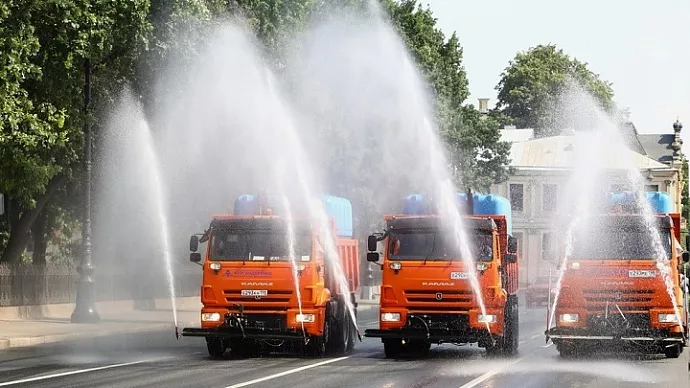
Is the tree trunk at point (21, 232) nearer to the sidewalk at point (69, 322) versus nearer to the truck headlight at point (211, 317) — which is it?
the sidewalk at point (69, 322)

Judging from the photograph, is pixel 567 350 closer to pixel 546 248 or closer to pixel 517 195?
pixel 546 248

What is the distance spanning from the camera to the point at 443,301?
27578mm

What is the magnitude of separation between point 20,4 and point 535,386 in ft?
57.3

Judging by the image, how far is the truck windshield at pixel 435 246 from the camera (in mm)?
27828

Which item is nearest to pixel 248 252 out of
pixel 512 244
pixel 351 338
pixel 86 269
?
pixel 351 338

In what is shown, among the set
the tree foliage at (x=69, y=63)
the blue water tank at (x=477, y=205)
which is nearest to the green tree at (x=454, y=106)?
the tree foliage at (x=69, y=63)

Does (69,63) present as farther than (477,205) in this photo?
Yes

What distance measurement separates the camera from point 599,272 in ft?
91.0

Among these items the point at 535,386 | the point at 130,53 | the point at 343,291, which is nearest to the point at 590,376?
the point at 535,386

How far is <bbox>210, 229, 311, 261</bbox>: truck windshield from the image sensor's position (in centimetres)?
2753

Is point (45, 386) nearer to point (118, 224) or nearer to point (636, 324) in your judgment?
point (636, 324)

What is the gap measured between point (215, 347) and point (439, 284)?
437 centimetres

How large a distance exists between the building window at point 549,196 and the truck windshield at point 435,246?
9085cm

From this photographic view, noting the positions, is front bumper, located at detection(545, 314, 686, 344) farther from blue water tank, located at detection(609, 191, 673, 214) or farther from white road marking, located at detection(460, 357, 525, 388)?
blue water tank, located at detection(609, 191, 673, 214)
